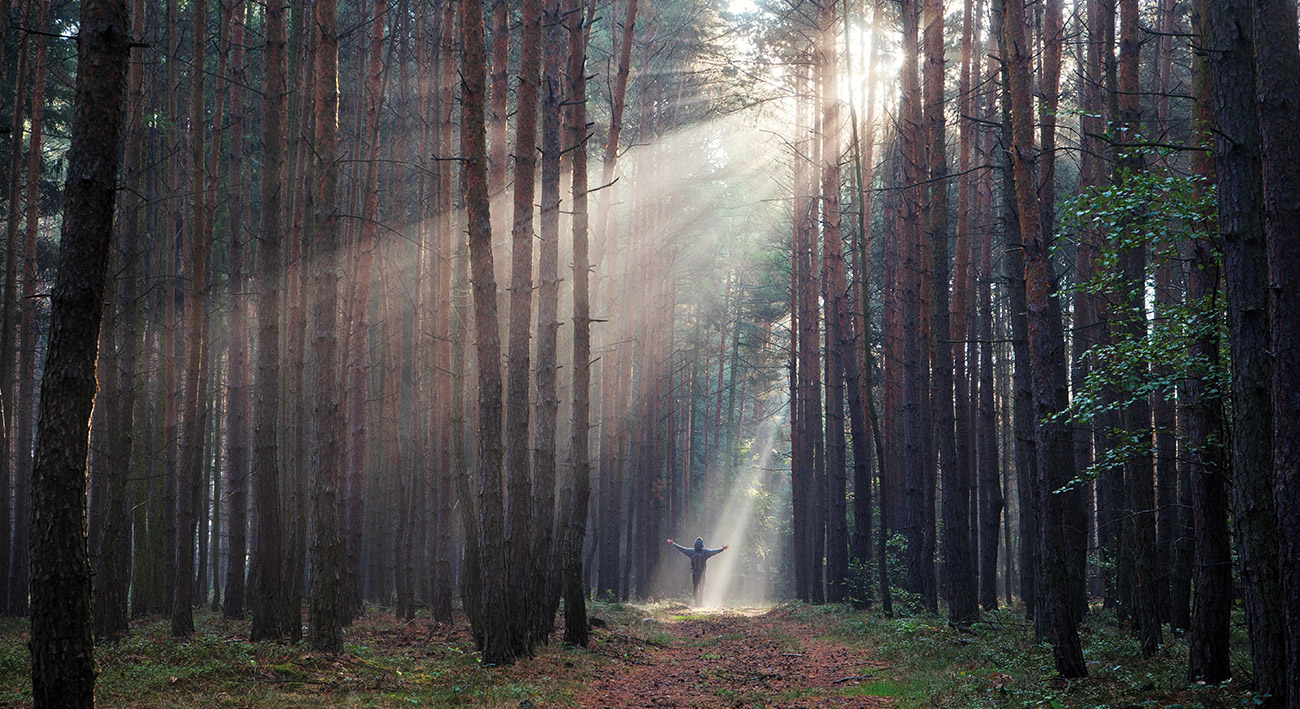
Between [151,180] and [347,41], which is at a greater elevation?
[347,41]

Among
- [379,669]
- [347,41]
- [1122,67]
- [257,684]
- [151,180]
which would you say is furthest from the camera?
[347,41]

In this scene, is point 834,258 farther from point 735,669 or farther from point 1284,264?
point 1284,264

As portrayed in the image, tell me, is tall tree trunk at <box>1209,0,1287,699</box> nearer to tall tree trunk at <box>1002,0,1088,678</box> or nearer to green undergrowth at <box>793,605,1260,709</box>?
green undergrowth at <box>793,605,1260,709</box>

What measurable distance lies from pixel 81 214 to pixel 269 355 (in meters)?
5.56

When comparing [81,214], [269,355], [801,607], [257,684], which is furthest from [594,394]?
[81,214]

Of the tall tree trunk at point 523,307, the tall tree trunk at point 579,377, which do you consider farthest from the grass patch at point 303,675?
the tall tree trunk at point 579,377

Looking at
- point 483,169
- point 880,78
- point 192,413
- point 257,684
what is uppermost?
point 880,78

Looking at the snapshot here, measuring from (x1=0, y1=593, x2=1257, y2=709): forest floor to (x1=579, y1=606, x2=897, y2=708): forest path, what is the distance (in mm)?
36

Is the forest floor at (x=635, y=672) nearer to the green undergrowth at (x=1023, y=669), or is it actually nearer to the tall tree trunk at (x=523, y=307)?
the green undergrowth at (x=1023, y=669)

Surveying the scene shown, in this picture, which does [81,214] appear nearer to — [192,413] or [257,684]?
A: [257,684]

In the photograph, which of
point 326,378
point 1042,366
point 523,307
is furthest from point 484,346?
point 1042,366

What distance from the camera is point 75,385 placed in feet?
17.4

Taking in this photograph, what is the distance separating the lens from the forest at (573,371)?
651 cm

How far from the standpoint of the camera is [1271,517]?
21.7 feet
